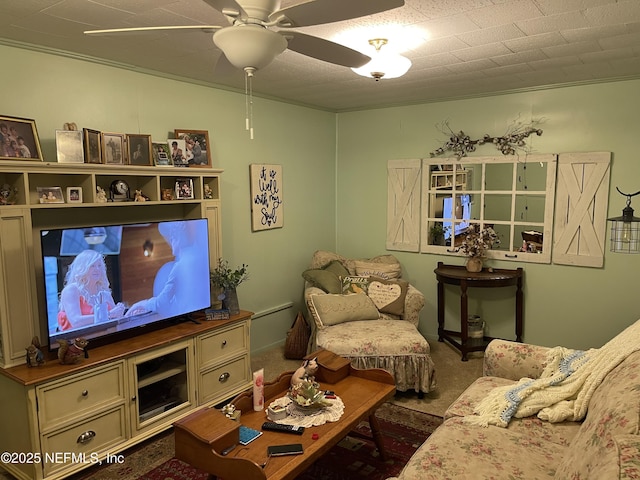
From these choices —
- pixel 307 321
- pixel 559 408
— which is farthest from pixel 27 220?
pixel 559 408

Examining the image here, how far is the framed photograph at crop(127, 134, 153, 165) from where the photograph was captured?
3.05 meters

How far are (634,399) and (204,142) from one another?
9.96 feet

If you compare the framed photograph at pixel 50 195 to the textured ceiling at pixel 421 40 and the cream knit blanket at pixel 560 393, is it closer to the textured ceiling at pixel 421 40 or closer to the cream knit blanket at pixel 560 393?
the textured ceiling at pixel 421 40

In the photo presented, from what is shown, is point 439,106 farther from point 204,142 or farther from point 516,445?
point 516,445

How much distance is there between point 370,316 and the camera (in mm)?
3967

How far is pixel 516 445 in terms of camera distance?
2.07 m

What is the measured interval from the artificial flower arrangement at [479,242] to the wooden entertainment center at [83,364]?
7.56ft

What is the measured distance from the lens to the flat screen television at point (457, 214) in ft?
15.0

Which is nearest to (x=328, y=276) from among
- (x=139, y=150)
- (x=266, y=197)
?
(x=266, y=197)

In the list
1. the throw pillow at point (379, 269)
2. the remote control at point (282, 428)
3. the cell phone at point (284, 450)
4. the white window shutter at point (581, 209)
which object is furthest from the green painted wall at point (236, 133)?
the white window shutter at point (581, 209)

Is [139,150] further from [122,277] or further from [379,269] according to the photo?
[379,269]

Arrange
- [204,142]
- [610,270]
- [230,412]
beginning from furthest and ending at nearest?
[610,270] → [204,142] → [230,412]

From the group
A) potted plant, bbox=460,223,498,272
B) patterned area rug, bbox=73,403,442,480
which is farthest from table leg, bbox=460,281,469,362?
patterned area rug, bbox=73,403,442,480

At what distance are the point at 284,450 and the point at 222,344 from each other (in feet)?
4.63
